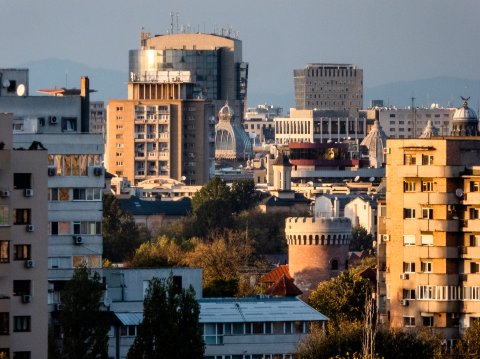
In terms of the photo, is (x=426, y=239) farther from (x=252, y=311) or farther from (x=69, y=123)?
(x=69, y=123)

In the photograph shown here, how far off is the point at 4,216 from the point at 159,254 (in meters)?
64.6

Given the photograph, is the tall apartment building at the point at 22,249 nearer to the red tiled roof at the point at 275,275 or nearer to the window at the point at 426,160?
the window at the point at 426,160

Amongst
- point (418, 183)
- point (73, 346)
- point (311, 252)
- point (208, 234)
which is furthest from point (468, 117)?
point (73, 346)

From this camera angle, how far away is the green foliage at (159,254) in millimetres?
130750

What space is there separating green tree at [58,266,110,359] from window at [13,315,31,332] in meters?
7.65

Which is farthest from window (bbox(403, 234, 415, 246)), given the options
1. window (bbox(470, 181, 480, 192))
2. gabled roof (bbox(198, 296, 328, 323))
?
gabled roof (bbox(198, 296, 328, 323))

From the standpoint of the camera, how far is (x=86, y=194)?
304 ft

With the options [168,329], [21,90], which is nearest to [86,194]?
[21,90]

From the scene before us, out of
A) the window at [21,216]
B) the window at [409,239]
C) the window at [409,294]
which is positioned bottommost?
the window at [409,294]

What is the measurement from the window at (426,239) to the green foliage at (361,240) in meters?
84.9

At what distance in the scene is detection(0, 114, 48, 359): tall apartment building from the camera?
7794 cm

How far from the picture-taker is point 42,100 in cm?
9762

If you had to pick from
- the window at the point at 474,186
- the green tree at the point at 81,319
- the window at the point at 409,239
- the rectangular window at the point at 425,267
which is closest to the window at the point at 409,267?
the rectangular window at the point at 425,267

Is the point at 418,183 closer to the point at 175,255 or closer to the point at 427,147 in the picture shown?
the point at 427,147
